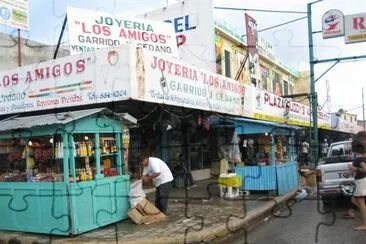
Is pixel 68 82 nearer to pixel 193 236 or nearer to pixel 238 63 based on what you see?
pixel 193 236

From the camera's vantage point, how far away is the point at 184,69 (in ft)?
33.5

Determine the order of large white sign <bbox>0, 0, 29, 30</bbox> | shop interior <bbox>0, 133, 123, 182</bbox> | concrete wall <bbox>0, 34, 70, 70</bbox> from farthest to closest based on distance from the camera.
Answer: concrete wall <bbox>0, 34, 70, 70</bbox>, large white sign <bbox>0, 0, 29, 30</bbox>, shop interior <bbox>0, 133, 123, 182</bbox>

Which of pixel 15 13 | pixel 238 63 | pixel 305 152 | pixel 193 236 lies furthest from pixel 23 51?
pixel 305 152

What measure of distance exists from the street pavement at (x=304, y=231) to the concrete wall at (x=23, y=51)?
8.23 metres

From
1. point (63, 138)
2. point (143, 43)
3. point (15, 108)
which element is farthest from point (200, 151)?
point (63, 138)

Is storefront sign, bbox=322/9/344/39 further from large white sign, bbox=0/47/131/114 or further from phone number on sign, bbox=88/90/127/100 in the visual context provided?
phone number on sign, bbox=88/90/127/100

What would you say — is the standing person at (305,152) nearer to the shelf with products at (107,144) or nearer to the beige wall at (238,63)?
the beige wall at (238,63)

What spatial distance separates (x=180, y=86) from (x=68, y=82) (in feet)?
7.65

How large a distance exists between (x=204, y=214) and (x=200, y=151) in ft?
22.2

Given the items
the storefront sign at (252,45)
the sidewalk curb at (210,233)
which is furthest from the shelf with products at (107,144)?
the storefront sign at (252,45)

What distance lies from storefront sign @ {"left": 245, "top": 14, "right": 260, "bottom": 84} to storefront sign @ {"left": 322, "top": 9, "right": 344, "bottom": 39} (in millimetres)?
2813

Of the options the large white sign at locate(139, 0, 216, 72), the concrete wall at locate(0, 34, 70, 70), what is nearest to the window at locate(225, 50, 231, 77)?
the large white sign at locate(139, 0, 216, 72)

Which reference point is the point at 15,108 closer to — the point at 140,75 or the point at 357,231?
the point at 140,75

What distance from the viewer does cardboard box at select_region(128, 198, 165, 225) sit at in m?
8.16
